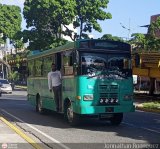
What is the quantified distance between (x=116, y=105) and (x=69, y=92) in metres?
1.67

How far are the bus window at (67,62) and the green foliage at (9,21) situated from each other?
54.6 meters

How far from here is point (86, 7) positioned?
48469mm

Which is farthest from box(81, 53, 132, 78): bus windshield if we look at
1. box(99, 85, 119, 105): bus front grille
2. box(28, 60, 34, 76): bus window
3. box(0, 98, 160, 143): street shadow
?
box(28, 60, 34, 76): bus window

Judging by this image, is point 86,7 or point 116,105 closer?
point 116,105

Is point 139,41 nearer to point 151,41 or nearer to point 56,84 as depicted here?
point 151,41

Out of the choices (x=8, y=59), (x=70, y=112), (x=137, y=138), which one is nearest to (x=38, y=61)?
(x=70, y=112)

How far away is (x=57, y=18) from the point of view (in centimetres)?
4828

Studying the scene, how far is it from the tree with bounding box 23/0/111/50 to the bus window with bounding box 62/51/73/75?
31.9 meters

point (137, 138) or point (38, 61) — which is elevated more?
point (38, 61)

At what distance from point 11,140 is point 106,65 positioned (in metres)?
4.60

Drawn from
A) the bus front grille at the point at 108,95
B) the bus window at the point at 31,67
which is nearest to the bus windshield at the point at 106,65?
the bus front grille at the point at 108,95

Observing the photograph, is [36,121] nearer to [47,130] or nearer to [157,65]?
[47,130]

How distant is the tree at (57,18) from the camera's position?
48.0 m

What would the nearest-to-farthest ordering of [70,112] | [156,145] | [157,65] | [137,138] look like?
[156,145]
[137,138]
[70,112]
[157,65]
